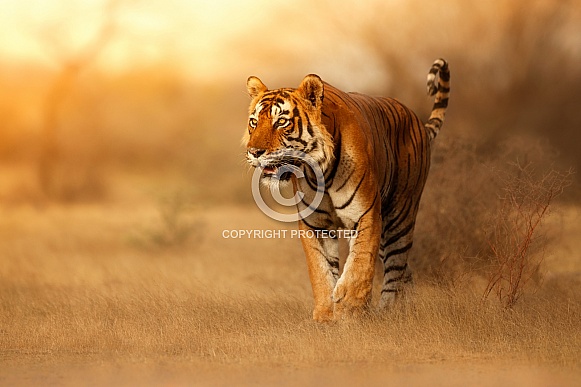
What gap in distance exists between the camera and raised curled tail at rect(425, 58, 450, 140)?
9.77 meters

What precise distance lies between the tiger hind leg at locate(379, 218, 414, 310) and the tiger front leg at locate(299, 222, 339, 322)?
3.41 feet

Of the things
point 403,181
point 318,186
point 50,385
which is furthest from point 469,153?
point 50,385

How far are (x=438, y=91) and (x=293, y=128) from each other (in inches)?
116

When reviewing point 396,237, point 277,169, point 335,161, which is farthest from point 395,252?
point 277,169

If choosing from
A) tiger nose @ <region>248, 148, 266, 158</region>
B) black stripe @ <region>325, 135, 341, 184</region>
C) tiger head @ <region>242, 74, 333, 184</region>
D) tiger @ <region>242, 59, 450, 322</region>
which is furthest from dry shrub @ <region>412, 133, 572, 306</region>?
tiger nose @ <region>248, 148, 266, 158</region>

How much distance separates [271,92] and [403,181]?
6.15 feet

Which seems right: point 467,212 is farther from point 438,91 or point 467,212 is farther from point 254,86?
point 254,86

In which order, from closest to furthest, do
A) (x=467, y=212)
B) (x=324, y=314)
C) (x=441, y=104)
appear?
(x=324, y=314) → (x=441, y=104) → (x=467, y=212)

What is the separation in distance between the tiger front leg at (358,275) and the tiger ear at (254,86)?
1378mm

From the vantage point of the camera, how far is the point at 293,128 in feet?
25.1

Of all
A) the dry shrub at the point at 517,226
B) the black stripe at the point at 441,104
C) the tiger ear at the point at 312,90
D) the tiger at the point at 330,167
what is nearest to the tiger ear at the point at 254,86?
the tiger at the point at 330,167

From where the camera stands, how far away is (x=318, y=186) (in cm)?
793

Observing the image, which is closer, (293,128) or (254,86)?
(293,128)

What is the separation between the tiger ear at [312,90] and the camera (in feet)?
25.3
